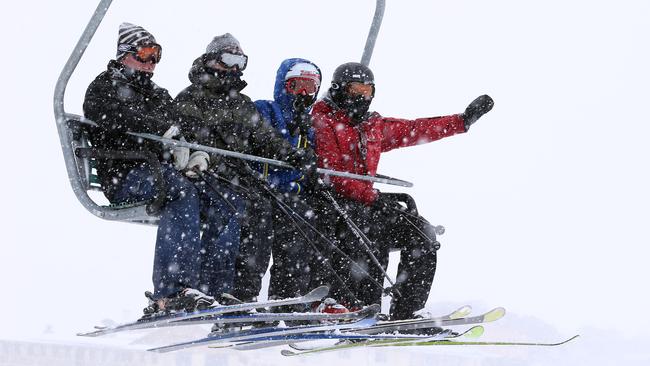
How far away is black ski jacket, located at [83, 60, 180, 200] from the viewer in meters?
5.98

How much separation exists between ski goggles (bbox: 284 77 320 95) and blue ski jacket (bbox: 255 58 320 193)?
38mm

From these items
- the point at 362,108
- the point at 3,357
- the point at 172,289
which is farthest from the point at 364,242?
the point at 3,357

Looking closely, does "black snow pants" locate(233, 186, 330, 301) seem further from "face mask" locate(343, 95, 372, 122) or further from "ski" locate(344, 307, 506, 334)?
"face mask" locate(343, 95, 372, 122)

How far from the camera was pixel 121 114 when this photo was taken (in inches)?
235

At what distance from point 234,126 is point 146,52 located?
0.71m

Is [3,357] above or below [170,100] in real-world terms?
below

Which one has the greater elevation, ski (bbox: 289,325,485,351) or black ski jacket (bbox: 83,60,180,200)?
black ski jacket (bbox: 83,60,180,200)

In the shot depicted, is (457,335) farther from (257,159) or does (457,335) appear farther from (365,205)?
(257,159)

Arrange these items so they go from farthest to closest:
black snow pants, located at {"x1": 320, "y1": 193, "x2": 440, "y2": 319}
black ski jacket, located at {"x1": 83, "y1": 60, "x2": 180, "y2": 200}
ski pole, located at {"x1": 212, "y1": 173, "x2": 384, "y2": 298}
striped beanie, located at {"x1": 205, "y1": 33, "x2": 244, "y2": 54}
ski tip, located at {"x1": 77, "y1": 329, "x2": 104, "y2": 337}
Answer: black snow pants, located at {"x1": 320, "y1": 193, "x2": 440, "y2": 319} < striped beanie, located at {"x1": 205, "y1": 33, "x2": 244, "y2": 54} < ski tip, located at {"x1": 77, "y1": 329, "x2": 104, "y2": 337} < ski pole, located at {"x1": 212, "y1": 173, "x2": 384, "y2": 298} < black ski jacket, located at {"x1": 83, "y1": 60, "x2": 180, "y2": 200}

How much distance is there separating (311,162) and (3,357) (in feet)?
151

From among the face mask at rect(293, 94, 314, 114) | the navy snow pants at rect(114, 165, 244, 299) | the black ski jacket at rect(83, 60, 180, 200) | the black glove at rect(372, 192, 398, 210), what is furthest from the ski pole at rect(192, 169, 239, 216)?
the black glove at rect(372, 192, 398, 210)

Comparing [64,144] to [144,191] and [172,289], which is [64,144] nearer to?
[144,191]

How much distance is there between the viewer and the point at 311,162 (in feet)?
21.8

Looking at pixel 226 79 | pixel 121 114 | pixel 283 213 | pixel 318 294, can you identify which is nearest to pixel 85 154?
pixel 121 114
